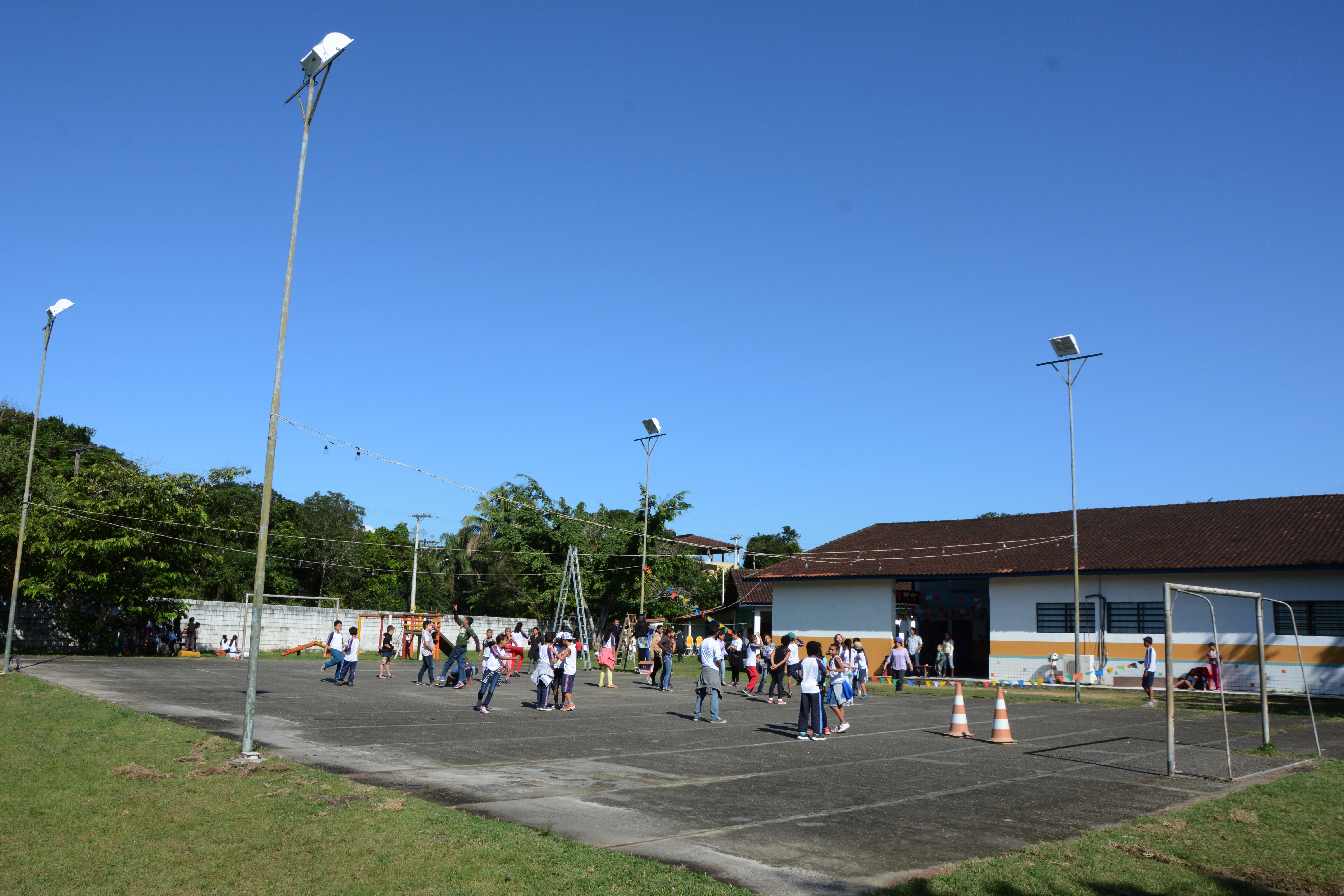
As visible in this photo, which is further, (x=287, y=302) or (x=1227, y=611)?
(x=1227, y=611)

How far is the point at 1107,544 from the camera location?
115 ft

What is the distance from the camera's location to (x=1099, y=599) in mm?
32688

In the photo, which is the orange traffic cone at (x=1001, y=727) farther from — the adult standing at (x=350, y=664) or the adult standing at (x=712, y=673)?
the adult standing at (x=350, y=664)

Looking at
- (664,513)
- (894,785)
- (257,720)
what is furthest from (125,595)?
(894,785)

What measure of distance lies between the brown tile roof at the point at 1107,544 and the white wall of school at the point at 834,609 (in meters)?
0.62

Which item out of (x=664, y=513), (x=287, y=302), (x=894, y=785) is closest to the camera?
(x=894, y=785)

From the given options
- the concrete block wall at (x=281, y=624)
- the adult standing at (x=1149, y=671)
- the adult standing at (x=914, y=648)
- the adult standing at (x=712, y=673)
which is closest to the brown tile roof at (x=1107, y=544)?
the adult standing at (x=914, y=648)

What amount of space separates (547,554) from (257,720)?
37754 millimetres

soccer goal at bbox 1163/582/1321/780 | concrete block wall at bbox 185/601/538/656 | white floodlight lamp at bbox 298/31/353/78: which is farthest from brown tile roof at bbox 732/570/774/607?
white floodlight lamp at bbox 298/31/353/78

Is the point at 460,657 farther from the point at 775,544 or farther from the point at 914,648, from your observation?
the point at 775,544

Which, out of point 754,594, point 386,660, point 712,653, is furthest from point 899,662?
point 754,594

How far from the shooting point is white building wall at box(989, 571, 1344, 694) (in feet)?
93.4

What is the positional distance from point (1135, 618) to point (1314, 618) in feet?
16.6

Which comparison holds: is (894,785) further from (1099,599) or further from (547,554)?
(547,554)
